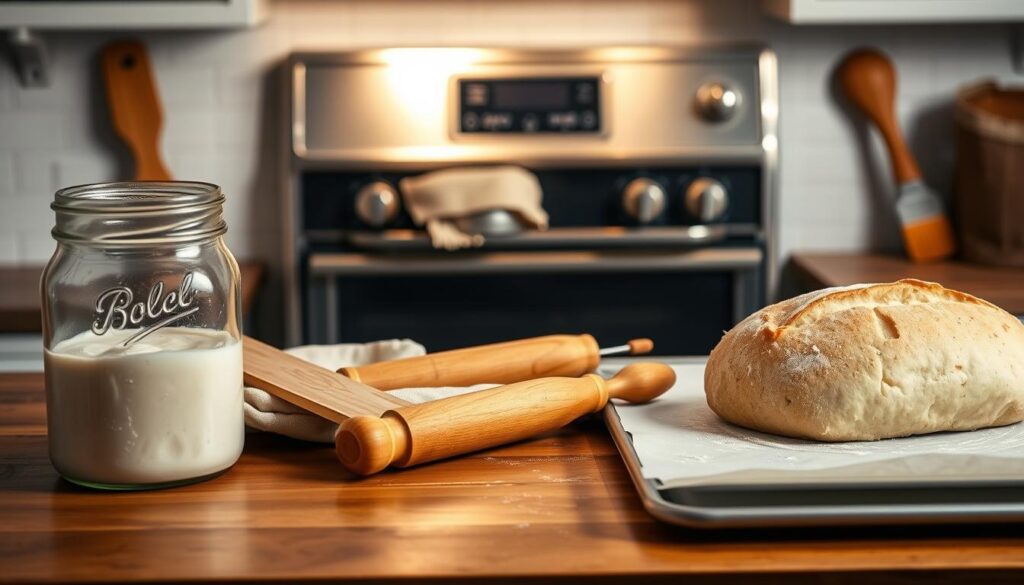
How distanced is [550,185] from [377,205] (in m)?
0.38

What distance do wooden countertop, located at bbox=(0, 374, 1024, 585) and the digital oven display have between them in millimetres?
1675

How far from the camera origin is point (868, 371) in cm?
103

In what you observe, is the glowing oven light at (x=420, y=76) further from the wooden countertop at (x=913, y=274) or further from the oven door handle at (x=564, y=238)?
the wooden countertop at (x=913, y=274)

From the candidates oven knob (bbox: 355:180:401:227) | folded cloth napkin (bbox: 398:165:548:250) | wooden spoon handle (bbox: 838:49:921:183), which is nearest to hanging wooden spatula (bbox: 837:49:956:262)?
wooden spoon handle (bbox: 838:49:921:183)

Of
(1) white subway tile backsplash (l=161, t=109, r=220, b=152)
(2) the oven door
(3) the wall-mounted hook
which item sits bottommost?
(2) the oven door

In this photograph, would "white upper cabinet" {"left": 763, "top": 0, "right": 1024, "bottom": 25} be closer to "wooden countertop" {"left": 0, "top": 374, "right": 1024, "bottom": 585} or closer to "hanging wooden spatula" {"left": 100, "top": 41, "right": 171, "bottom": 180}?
"hanging wooden spatula" {"left": 100, "top": 41, "right": 171, "bottom": 180}

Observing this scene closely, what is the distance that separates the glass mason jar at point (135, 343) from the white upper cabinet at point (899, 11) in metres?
1.78

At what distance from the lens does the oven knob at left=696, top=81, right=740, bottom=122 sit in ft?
8.63

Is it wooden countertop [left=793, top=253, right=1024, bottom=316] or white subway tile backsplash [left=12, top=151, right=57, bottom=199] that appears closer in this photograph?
wooden countertop [left=793, top=253, right=1024, bottom=316]

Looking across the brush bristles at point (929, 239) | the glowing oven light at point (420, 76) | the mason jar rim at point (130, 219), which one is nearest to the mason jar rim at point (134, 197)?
the mason jar rim at point (130, 219)

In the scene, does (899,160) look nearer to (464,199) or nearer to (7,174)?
(464,199)

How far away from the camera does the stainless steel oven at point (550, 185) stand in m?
2.60

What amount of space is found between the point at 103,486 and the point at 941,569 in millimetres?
647

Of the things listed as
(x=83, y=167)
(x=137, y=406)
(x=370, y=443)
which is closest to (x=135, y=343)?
(x=137, y=406)
